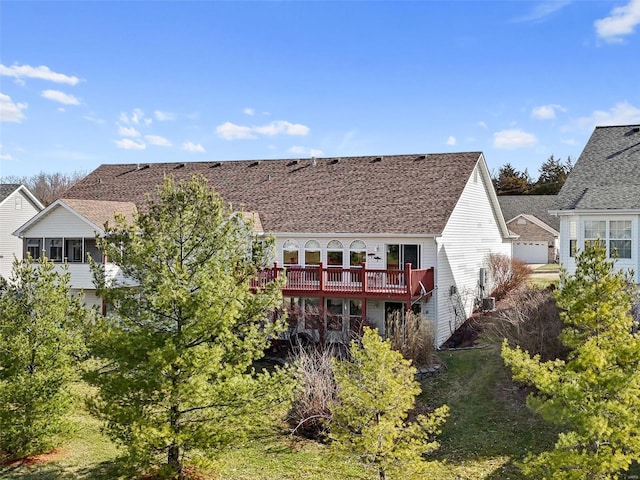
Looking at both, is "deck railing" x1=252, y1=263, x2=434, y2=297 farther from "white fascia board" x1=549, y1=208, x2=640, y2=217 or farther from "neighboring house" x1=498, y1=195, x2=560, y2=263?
"neighboring house" x1=498, y1=195, x2=560, y2=263

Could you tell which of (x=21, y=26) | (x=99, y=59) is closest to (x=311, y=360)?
(x=99, y=59)

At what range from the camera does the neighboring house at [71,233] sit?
82.3ft

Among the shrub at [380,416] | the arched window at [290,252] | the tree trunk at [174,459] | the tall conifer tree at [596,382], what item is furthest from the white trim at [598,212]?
the tree trunk at [174,459]

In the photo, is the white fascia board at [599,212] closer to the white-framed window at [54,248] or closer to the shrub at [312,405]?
the shrub at [312,405]

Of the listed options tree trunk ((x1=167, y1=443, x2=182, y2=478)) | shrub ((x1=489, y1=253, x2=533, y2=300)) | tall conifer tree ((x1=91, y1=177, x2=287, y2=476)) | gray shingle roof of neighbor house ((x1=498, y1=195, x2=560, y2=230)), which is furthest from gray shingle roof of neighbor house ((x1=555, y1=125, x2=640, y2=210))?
gray shingle roof of neighbor house ((x1=498, y1=195, x2=560, y2=230))

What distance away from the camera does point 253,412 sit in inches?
444

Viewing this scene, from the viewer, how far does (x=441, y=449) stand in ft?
47.8

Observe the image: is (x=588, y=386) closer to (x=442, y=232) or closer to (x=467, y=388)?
(x=467, y=388)

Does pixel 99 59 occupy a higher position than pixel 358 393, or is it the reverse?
pixel 99 59

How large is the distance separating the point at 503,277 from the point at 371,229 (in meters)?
10.7

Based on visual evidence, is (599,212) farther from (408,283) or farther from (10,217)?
(10,217)

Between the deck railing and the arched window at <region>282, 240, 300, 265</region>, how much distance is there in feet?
5.50

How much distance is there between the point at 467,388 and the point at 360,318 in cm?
576

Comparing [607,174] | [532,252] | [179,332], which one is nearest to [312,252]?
[607,174]
